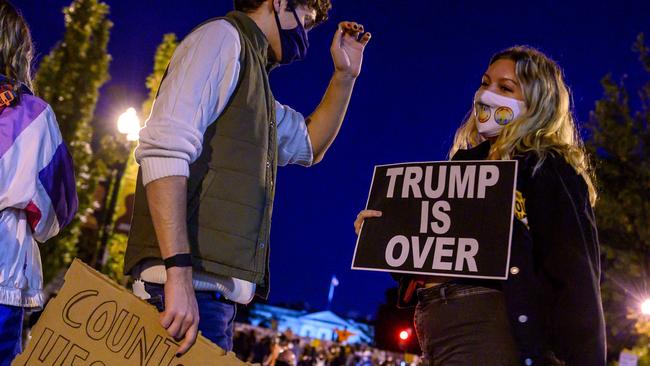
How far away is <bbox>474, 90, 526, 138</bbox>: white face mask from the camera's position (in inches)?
130

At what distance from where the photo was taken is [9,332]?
293 centimetres

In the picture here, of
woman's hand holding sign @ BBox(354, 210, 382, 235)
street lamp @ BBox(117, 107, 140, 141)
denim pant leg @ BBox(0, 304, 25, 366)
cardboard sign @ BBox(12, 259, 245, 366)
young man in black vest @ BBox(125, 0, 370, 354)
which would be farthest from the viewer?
street lamp @ BBox(117, 107, 140, 141)

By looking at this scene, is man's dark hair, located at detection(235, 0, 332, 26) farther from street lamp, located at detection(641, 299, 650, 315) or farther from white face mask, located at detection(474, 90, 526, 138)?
street lamp, located at detection(641, 299, 650, 315)

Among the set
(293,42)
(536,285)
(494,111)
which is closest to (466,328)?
(536,285)

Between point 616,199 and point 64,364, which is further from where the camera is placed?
point 616,199

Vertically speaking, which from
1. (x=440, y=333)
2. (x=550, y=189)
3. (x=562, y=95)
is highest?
(x=562, y=95)

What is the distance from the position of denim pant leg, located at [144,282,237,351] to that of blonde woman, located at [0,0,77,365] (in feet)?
2.39

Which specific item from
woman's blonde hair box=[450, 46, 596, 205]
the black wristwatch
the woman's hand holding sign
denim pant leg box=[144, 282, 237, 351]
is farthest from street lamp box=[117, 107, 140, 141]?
the black wristwatch

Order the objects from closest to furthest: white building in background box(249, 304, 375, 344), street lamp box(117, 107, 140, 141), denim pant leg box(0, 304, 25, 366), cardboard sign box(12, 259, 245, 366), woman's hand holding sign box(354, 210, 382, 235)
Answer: cardboard sign box(12, 259, 245, 366), denim pant leg box(0, 304, 25, 366), woman's hand holding sign box(354, 210, 382, 235), street lamp box(117, 107, 140, 141), white building in background box(249, 304, 375, 344)

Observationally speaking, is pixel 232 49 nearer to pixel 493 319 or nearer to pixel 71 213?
pixel 71 213

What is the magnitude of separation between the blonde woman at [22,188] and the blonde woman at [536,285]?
1.50 metres

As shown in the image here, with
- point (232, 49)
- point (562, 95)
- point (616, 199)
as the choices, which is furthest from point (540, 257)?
point (616, 199)

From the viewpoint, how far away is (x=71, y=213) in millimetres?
3336

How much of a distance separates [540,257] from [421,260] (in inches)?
19.8
